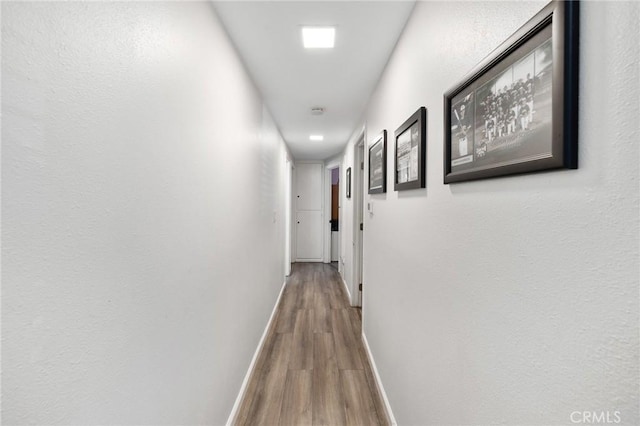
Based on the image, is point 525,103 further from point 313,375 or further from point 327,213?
point 327,213

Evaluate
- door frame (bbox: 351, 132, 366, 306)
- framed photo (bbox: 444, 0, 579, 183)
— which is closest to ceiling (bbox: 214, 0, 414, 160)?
door frame (bbox: 351, 132, 366, 306)

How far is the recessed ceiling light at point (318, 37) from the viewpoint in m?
1.71

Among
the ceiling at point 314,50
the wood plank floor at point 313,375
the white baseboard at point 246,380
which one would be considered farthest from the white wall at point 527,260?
the white baseboard at point 246,380

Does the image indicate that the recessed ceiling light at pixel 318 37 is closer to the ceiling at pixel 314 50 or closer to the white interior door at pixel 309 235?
the ceiling at pixel 314 50

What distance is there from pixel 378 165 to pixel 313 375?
5.87 ft

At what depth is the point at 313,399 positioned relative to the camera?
2.12 m

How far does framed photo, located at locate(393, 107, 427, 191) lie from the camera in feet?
4.45

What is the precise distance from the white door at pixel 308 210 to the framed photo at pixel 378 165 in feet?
13.6

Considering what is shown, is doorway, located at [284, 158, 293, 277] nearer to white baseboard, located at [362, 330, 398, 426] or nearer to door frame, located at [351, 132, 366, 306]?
door frame, located at [351, 132, 366, 306]

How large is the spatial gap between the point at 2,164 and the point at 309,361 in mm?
2599

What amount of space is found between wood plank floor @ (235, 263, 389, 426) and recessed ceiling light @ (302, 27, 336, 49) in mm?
2408


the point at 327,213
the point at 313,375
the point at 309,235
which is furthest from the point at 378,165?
the point at 309,235

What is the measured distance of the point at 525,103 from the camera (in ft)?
2.22

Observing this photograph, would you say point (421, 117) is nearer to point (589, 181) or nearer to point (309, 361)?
point (589, 181)
